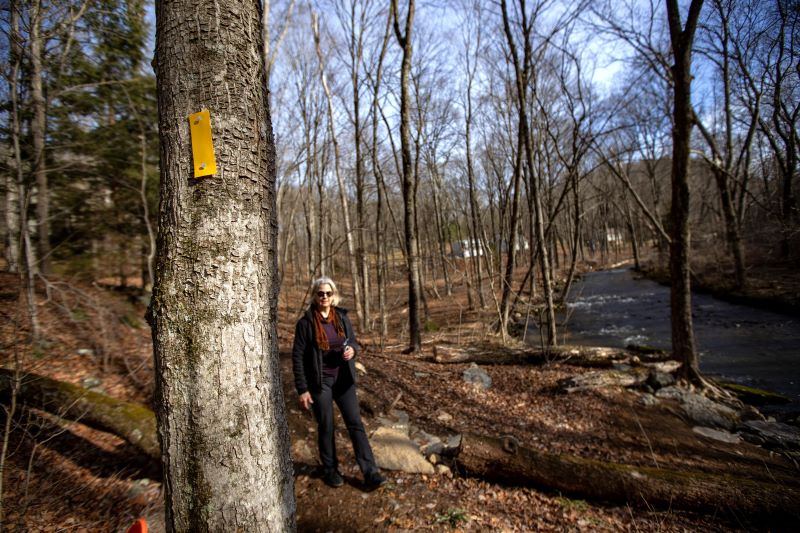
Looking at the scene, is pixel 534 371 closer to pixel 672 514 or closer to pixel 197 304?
pixel 672 514

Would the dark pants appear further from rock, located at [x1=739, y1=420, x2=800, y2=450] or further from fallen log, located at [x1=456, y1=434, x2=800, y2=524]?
rock, located at [x1=739, y1=420, x2=800, y2=450]

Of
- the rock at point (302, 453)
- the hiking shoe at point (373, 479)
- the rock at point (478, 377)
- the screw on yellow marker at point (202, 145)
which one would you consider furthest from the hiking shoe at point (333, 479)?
the rock at point (478, 377)

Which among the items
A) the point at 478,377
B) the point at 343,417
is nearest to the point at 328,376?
the point at 343,417

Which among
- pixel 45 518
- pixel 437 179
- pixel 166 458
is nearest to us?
pixel 166 458

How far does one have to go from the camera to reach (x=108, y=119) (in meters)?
5.65

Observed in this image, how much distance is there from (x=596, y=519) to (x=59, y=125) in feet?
26.3

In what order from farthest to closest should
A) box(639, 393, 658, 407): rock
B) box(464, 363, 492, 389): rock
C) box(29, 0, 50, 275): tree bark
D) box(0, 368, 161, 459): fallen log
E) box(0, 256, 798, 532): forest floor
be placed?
box(464, 363, 492, 389): rock, box(639, 393, 658, 407): rock, box(29, 0, 50, 275): tree bark, box(0, 368, 161, 459): fallen log, box(0, 256, 798, 532): forest floor

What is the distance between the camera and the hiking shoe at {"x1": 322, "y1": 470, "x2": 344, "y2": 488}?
9.84 ft

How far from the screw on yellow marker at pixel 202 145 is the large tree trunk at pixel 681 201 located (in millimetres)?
6423

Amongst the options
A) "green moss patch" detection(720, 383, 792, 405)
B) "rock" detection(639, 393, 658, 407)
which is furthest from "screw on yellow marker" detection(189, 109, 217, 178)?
"green moss patch" detection(720, 383, 792, 405)

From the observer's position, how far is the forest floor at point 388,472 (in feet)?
8.32

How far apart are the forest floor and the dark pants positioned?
248mm

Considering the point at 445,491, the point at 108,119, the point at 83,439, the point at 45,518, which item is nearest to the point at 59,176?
the point at 108,119

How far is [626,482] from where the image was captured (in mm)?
2789
